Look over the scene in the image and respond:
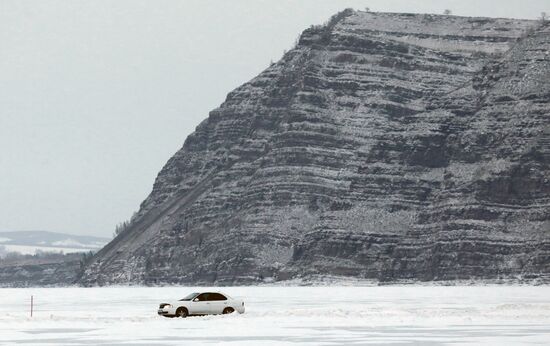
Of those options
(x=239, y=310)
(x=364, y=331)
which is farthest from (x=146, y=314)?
(x=364, y=331)

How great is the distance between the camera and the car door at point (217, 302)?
3533 inches

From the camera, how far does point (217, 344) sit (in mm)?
65750

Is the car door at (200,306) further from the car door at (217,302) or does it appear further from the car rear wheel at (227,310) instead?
the car rear wheel at (227,310)

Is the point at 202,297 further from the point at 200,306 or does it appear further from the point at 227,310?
the point at 227,310

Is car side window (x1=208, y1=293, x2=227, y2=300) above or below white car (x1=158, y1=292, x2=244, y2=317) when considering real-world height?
above

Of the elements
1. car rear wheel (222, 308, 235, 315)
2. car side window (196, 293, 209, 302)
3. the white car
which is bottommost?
car rear wheel (222, 308, 235, 315)

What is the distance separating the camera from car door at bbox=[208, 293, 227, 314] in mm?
89750

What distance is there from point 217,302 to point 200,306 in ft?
4.64

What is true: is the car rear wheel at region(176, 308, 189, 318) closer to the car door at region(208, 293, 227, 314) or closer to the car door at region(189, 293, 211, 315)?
the car door at region(189, 293, 211, 315)

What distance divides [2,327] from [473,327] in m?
25.3

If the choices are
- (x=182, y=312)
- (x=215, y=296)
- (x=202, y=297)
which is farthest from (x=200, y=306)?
(x=215, y=296)

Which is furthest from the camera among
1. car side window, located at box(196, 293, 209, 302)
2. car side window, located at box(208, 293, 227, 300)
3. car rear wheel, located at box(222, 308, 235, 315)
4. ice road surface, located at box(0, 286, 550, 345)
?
car rear wheel, located at box(222, 308, 235, 315)

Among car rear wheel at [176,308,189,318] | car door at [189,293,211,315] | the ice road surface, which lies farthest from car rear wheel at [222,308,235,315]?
car rear wheel at [176,308,189,318]

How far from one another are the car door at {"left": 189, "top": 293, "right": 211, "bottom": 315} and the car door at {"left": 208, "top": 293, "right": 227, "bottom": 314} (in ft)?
1.01
